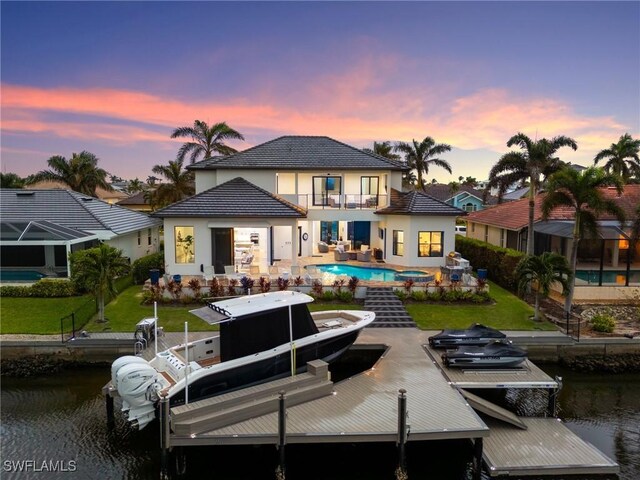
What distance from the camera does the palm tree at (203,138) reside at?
1315 inches

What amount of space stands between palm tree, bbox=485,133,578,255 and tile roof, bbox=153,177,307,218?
11.6 metres

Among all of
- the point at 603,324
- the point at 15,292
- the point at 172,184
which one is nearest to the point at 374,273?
the point at 603,324

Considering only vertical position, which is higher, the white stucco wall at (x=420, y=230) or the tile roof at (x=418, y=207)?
the tile roof at (x=418, y=207)

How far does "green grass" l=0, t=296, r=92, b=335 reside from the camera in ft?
55.0

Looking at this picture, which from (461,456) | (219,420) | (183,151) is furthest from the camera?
(183,151)

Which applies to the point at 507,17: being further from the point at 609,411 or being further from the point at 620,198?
the point at 609,411

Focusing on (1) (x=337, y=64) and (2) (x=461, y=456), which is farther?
(1) (x=337, y=64)

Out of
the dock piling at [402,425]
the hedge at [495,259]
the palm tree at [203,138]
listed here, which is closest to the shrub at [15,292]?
the palm tree at [203,138]

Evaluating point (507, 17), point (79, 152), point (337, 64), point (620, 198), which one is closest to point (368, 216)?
point (337, 64)

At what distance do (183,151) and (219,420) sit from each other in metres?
27.5

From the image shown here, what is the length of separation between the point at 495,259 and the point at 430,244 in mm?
3848

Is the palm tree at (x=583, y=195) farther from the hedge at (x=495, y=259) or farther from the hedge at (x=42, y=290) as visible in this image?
the hedge at (x=42, y=290)

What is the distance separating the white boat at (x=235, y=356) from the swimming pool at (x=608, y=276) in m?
14.5

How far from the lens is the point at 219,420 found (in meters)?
9.64
